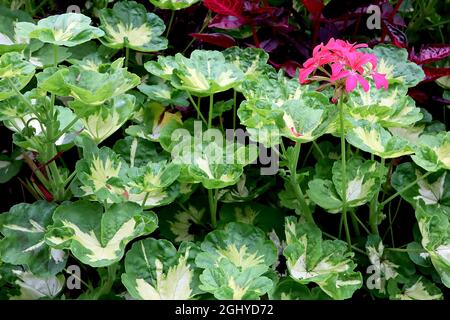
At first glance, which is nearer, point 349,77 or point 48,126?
point 349,77

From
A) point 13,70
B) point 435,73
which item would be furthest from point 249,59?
point 13,70

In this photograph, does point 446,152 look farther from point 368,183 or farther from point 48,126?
point 48,126

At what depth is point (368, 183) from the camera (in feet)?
3.72

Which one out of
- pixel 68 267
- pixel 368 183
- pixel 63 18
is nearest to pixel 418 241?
pixel 368 183

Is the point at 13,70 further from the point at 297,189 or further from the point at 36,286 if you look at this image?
the point at 297,189

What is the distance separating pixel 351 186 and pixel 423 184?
0.63 ft

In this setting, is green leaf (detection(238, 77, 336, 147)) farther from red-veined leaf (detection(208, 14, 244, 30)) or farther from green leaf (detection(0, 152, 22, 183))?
green leaf (detection(0, 152, 22, 183))

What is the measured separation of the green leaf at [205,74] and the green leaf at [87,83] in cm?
13

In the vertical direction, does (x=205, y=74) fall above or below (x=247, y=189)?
above

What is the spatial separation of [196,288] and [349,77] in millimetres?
425

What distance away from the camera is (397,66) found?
131 centimetres

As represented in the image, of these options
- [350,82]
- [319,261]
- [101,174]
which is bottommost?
[319,261]

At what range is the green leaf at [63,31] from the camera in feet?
3.45

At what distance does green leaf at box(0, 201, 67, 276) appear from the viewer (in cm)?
107
